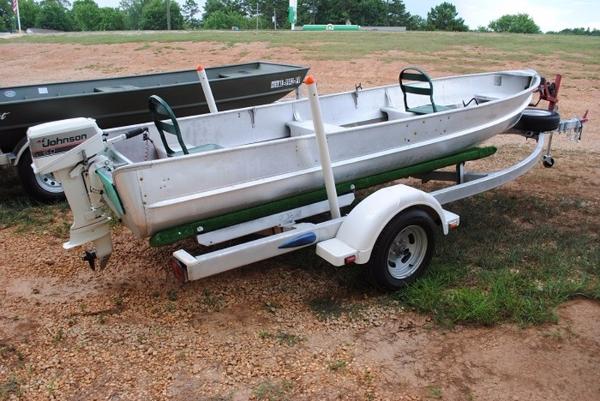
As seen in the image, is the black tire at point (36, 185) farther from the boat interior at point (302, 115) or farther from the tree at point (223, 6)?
the tree at point (223, 6)

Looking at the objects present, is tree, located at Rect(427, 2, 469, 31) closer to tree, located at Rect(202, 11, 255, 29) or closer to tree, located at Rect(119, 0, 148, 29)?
tree, located at Rect(202, 11, 255, 29)

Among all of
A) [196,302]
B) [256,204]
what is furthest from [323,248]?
[196,302]

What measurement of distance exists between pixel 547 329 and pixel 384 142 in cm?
177

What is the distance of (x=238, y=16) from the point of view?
311 feet

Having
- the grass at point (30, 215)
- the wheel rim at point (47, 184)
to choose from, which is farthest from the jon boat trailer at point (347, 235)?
the wheel rim at point (47, 184)

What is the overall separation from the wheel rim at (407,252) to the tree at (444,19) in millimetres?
74254

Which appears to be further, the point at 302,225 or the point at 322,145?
the point at 302,225

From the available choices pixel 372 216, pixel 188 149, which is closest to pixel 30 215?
pixel 188 149

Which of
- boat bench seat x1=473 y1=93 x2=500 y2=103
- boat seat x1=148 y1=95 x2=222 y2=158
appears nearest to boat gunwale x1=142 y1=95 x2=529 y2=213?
boat seat x1=148 y1=95 x2=222 y2=158

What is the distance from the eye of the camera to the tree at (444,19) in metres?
74.8

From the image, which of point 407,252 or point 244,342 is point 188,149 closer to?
point 244,342

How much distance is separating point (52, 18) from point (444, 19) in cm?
6090

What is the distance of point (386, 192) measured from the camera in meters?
3.90

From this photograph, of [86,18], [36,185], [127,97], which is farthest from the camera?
[86,18]
